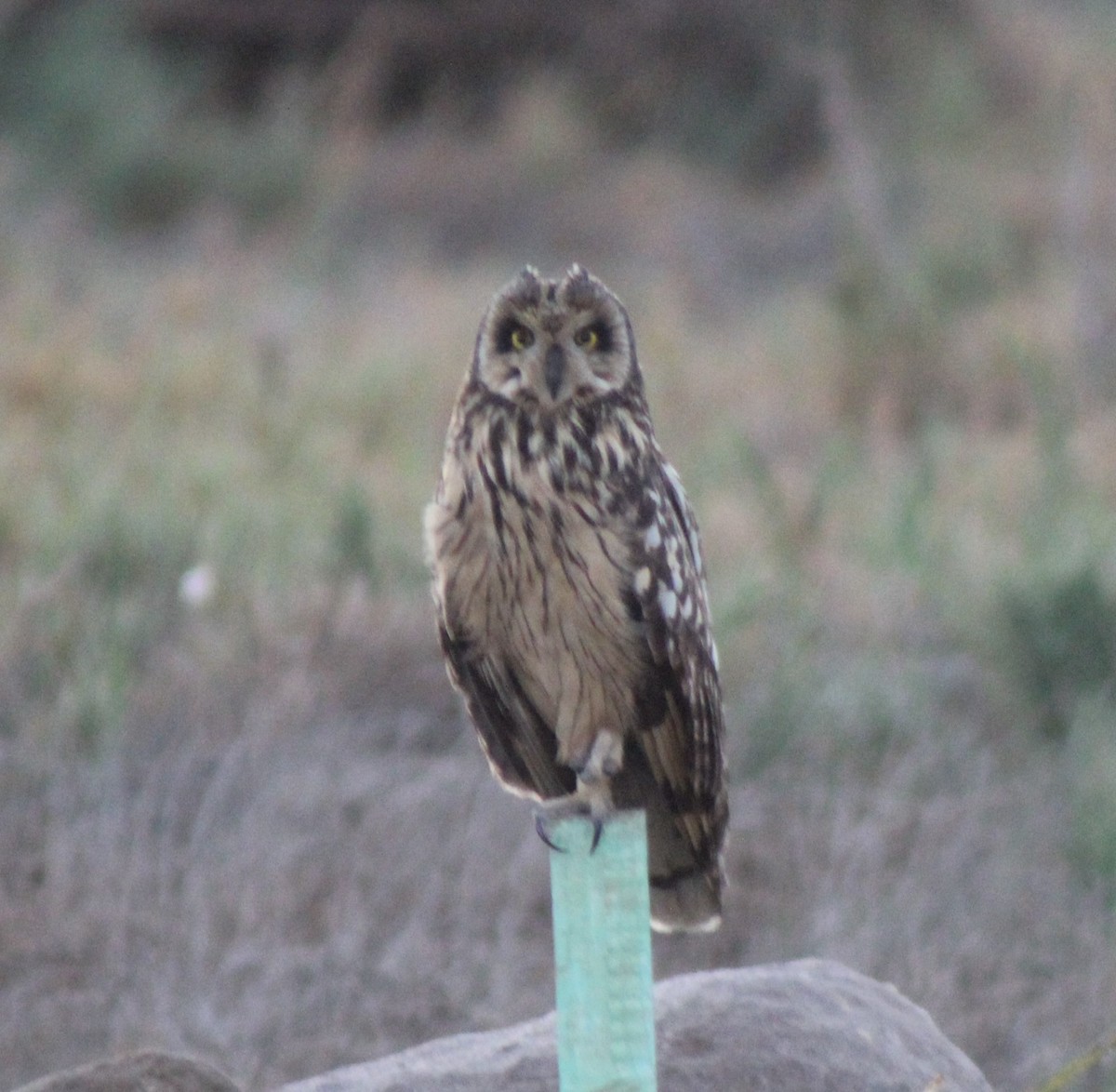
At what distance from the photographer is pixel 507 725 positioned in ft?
11.4

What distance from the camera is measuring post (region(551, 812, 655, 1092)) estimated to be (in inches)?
108

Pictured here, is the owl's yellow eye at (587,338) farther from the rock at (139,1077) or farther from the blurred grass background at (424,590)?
the blurred grass background at (424,590)

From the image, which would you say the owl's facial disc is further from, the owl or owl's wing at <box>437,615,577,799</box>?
owl's wing at <box>437,615,577,799</box>

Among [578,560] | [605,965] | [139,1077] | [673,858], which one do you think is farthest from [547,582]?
[139,1077]

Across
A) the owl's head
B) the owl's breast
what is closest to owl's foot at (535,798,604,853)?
the owl's breast

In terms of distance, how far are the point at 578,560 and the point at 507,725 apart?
384 mm

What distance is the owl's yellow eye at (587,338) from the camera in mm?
3219

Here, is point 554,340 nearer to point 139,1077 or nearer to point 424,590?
point 139,1077

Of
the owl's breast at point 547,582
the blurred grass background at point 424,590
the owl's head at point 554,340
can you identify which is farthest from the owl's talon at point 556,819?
the blurred grass background at point 424,590

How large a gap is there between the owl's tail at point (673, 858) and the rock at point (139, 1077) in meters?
0.79

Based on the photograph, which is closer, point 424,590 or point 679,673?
point 679,673

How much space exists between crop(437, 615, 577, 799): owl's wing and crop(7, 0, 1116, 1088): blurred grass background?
1306 millimetres

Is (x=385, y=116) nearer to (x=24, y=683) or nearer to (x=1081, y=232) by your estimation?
(x=1081, y=232)

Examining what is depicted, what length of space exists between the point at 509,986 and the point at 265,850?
67cm
